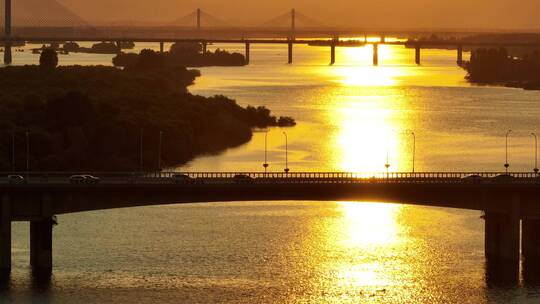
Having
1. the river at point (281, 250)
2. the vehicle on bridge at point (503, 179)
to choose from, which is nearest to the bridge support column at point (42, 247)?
the river at point (281, 250)

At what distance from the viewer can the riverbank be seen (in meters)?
98.6

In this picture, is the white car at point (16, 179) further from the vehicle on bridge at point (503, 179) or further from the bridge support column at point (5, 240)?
the vehicle on bridge at point (503, 179)

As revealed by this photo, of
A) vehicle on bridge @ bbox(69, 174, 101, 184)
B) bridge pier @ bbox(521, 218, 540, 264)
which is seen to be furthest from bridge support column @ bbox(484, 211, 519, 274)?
vehicle on bridge @ bbox(69, 174, 101, 184)

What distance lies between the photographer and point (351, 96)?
7185 inches

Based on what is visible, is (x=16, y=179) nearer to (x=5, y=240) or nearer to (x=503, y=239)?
(x=5, y=240)

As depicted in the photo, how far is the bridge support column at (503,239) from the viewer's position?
68125mm

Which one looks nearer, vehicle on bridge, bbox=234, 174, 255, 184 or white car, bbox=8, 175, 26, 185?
white car, bbox=8, 175, 26, 185

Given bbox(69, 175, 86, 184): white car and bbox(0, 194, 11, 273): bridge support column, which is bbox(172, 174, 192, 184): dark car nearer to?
bbox(69, 175, 86, 184): white car

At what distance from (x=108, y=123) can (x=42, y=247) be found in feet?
139

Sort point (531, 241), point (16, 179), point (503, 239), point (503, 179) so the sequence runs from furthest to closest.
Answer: point (503, 179), point (531, 241), point (503, 239), point (16, 179)

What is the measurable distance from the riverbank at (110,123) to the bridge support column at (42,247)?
24.2 m

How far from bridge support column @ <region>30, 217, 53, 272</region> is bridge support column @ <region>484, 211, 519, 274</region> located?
17.9 metres

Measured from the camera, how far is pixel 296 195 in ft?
228

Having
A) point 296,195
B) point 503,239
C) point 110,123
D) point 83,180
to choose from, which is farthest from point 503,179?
point 110,123
